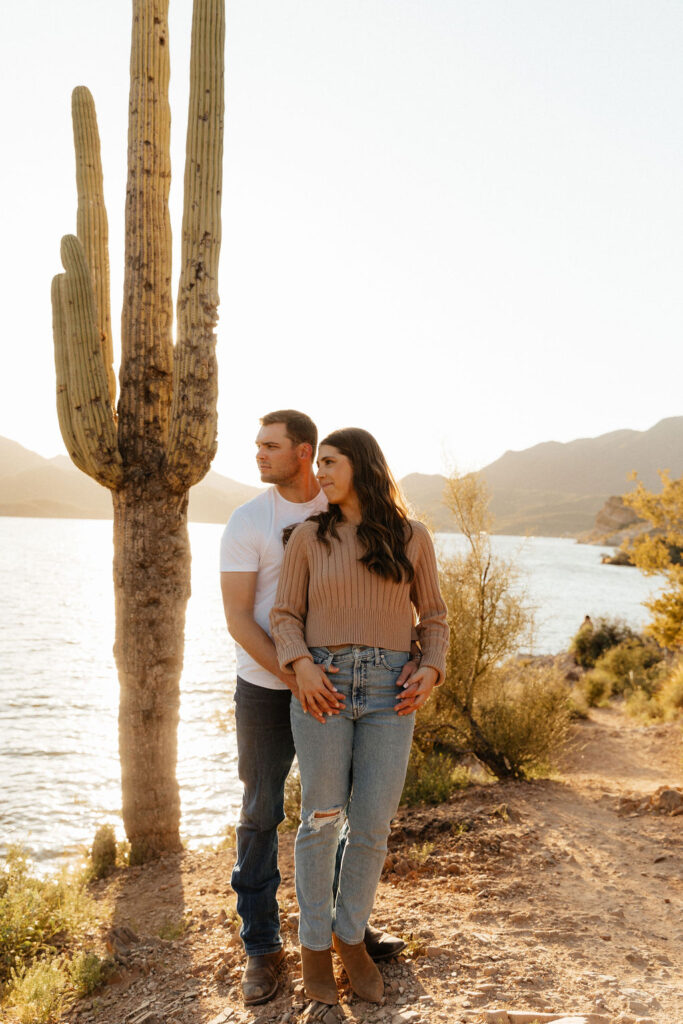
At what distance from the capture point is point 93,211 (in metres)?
6.19

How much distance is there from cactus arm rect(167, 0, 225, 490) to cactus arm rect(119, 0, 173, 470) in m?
0.30

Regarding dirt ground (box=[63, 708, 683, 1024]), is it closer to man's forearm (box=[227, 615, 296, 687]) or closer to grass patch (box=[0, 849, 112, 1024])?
grass patch (box=[0, 849, 112, 1024])

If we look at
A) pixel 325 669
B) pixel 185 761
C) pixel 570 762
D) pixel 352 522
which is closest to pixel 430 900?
pixel 325 669

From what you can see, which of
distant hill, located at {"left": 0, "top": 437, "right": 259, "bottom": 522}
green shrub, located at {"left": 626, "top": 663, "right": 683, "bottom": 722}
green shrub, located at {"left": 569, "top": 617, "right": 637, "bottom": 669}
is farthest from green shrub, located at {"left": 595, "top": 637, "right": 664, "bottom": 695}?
distant hill, located at {"left": 0, "top": 437, "right": 259, "bottom": 522}

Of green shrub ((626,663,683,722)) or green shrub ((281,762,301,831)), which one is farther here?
green shrub ((626,663,683,722))

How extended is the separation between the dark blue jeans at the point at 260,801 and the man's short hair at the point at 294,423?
1.03 m

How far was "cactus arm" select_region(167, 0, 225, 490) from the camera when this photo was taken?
17.5ft

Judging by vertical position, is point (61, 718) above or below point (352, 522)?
below

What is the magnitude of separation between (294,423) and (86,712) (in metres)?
15.3

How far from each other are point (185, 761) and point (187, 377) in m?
9.69

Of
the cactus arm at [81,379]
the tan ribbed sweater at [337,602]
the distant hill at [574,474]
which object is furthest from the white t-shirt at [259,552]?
the distant hill at [574,474]

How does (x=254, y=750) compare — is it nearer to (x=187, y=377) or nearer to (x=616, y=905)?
(x=616, y=905)

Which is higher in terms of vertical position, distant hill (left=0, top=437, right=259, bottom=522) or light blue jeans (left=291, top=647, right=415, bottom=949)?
distant hill (left=0, top=437, right=259, bottom=522)

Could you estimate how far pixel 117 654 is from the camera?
5.77 metres
